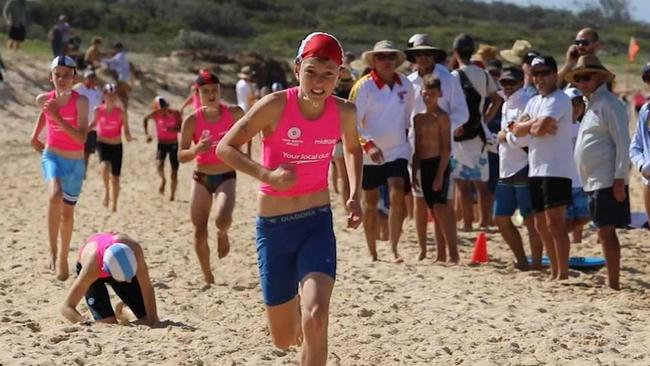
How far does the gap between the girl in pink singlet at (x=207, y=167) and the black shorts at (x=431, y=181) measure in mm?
1774

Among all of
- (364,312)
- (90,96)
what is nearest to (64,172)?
(364,312)

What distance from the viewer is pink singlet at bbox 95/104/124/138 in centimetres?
1471

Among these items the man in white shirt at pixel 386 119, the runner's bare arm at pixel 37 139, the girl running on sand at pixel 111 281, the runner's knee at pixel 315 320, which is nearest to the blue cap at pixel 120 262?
the girl running on sand at pixel 111 281

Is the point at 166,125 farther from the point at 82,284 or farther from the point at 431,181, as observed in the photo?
the point at 82,284

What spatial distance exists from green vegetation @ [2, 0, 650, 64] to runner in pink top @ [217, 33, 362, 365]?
35.6 metres

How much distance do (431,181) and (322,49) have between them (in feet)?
14.2

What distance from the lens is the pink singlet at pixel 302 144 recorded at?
18.0 feet

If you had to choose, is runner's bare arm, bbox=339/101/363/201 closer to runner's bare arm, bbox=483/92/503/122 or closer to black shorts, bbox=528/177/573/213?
black shorts, bbox=528/177/573/213

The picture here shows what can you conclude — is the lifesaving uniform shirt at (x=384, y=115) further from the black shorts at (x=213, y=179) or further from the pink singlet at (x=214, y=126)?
the black shorts at (x=213, y=179)

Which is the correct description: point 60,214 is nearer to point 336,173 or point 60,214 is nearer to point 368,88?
point 368,88

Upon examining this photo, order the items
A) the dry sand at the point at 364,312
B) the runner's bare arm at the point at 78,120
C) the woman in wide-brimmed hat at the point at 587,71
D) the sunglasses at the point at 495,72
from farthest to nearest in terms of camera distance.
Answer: the sunglasses at the point at 495,72 → the runner's bare arm at the point at 78,120 → the woman in wide-brimmed hat at the point at 587,71 → the dry sand at the point at 364,312

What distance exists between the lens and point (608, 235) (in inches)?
319

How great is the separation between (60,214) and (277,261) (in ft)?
13.6

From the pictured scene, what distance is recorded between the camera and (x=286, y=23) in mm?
66062
